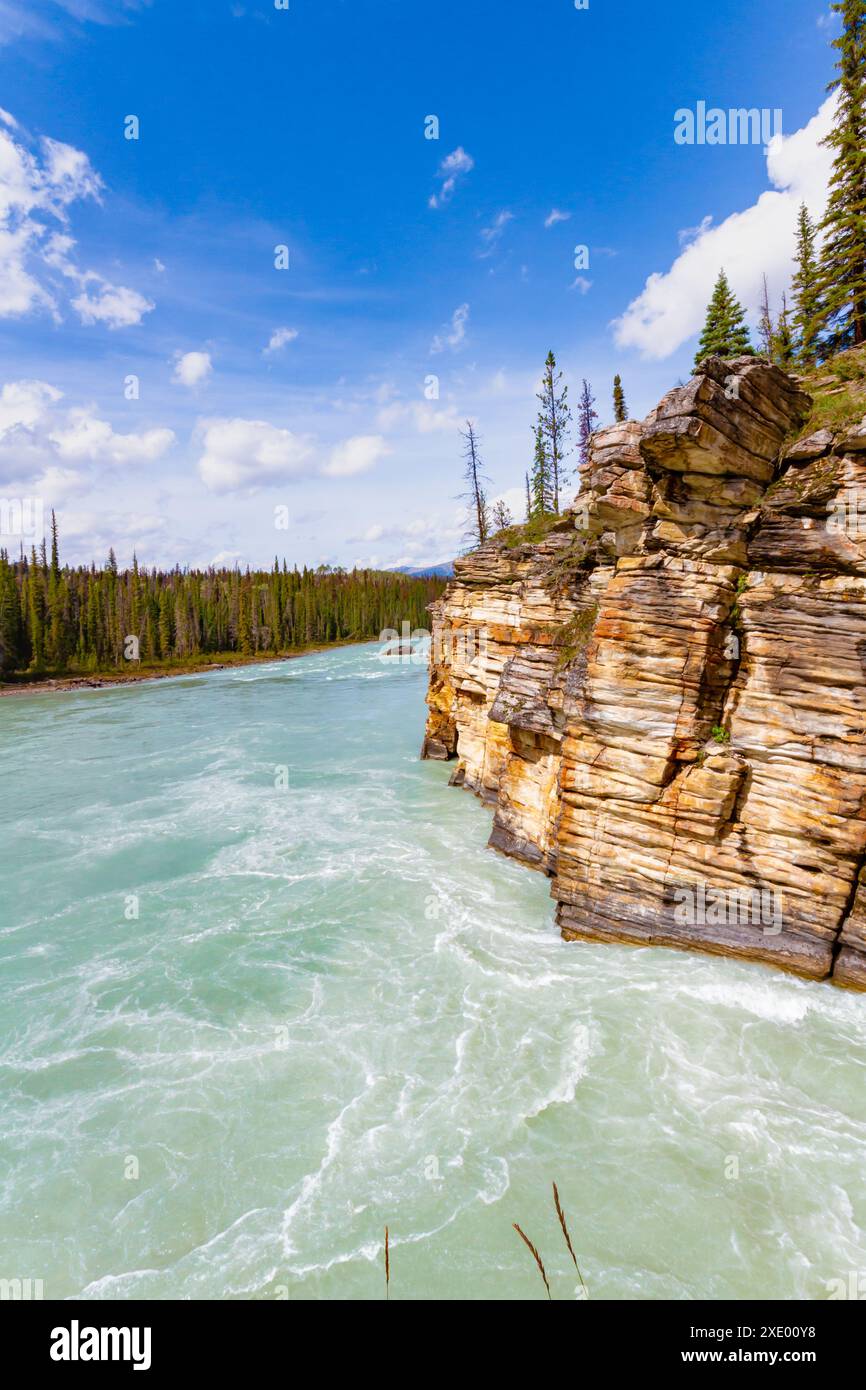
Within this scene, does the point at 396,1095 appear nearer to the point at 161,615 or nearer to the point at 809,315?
the point at 809,315

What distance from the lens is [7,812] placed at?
25141 millimetres

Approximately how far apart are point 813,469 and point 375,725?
30796mm

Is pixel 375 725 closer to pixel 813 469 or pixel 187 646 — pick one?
pixel 813 469

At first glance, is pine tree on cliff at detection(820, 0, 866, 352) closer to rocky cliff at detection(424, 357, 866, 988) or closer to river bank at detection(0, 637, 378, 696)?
rocky cliff at detection(424, 357, 866, 988)

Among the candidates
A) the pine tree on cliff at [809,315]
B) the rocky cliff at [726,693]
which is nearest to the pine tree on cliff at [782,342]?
the pine tree on cliff at [809,315]

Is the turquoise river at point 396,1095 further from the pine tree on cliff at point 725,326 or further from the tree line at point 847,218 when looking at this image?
the pine tree on cliff at point 725,326

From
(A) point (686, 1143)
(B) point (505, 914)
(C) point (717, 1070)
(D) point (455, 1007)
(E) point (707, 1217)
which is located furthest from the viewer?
(B) point (505, 914)

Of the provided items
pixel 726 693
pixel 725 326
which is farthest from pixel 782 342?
pixel 726 693

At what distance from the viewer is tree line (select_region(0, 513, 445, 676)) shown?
80562 mm

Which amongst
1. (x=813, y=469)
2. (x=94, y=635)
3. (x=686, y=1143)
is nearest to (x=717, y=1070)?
(x=686, y=1143)

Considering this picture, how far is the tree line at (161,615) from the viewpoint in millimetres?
80562

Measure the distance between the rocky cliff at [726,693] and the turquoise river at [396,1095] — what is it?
45.9 inches

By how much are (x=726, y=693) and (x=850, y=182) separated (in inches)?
957
